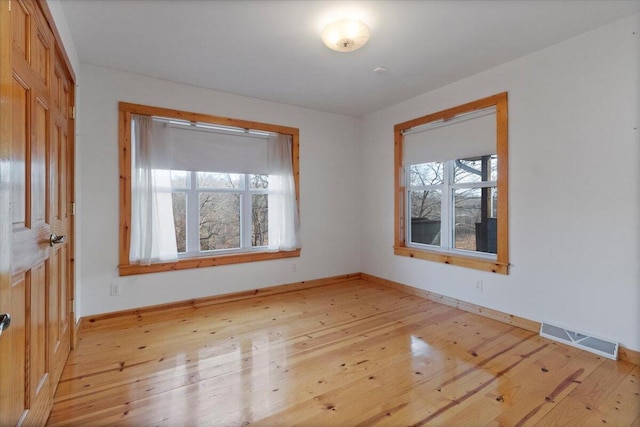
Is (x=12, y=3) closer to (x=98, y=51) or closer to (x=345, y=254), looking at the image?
(x=98, y=51)

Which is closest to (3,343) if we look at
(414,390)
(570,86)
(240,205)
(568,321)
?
(414,390)

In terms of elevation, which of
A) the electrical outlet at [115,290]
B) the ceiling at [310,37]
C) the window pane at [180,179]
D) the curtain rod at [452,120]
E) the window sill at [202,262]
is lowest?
the electrical outlet at [115,290]

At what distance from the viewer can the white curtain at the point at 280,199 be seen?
4.13 metres

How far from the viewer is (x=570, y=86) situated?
2.64 meters

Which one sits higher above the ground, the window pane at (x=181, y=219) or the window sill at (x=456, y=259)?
the window pane at (x=181, y=219)

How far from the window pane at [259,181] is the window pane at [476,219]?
2.41 meters

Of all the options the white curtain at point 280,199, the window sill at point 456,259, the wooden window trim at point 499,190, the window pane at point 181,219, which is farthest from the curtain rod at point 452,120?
the window pane at point 181,219

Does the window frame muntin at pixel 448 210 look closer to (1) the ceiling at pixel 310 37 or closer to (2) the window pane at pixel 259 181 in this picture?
(1) the ceiling at pixel 310 37

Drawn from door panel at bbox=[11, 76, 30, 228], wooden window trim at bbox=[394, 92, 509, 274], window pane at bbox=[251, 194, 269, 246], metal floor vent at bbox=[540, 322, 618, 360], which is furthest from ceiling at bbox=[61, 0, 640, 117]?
metal floor vent at bbox=[540, 322, 618, 360]

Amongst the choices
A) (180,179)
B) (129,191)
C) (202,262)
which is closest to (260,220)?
(202,262)

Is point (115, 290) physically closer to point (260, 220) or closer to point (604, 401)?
point (260, 220)

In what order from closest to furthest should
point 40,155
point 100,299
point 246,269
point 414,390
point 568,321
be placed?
point 40,155, point 414,390, point 568,321, point 100,299, point 246,269

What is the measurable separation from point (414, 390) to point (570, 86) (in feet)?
9.08

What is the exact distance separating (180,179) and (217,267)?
113cm
